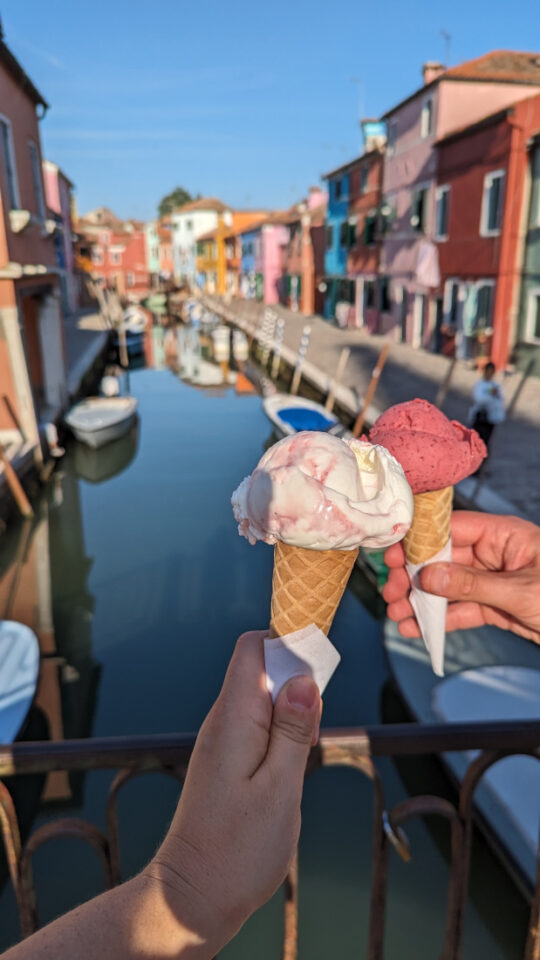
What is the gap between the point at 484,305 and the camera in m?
20.0

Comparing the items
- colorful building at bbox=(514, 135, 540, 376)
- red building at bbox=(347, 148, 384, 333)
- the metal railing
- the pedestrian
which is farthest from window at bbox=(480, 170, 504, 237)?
the metal railing

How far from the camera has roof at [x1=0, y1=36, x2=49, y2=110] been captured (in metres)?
12.3

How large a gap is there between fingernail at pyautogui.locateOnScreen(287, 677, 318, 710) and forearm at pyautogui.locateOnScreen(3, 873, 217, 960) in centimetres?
36

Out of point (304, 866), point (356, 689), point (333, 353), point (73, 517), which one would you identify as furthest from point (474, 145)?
point (304, 866)

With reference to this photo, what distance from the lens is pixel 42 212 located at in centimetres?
1600

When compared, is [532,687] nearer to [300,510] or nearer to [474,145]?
[300,510]

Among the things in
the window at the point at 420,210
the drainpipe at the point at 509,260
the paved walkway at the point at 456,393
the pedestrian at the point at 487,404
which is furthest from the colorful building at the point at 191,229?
the pedestrian at the point at 487,404

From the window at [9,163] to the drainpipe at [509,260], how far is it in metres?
12.7

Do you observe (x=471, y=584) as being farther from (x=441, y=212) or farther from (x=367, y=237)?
(x=367, y=237)

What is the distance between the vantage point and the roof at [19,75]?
1234cm

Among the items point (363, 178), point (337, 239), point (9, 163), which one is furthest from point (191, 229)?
point (9, 163)

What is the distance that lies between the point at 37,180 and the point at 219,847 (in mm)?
17402

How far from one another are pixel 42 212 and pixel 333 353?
1374 cm

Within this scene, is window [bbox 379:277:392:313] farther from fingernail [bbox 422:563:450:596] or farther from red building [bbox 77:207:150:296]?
red building [bbox 77:207:150:296]
